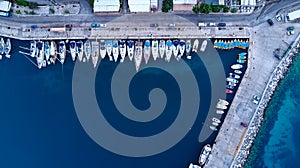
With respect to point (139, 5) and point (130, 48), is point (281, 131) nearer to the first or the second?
point (130, 48)

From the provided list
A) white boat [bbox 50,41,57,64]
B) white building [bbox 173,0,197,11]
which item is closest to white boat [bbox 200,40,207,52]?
white building [bbox 173,0,197,11]

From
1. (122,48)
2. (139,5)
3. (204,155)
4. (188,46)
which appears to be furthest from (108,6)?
(204,155)

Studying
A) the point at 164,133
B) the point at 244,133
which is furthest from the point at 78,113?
the point at 244,133

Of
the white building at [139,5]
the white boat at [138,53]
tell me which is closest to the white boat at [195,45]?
the white boat at [138,53]

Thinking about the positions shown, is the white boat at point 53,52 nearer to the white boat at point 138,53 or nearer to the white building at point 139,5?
the white boat at point 138,53

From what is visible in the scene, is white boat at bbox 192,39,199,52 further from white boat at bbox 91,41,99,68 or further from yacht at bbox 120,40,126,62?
white boat at bbox 91,41,99,68
